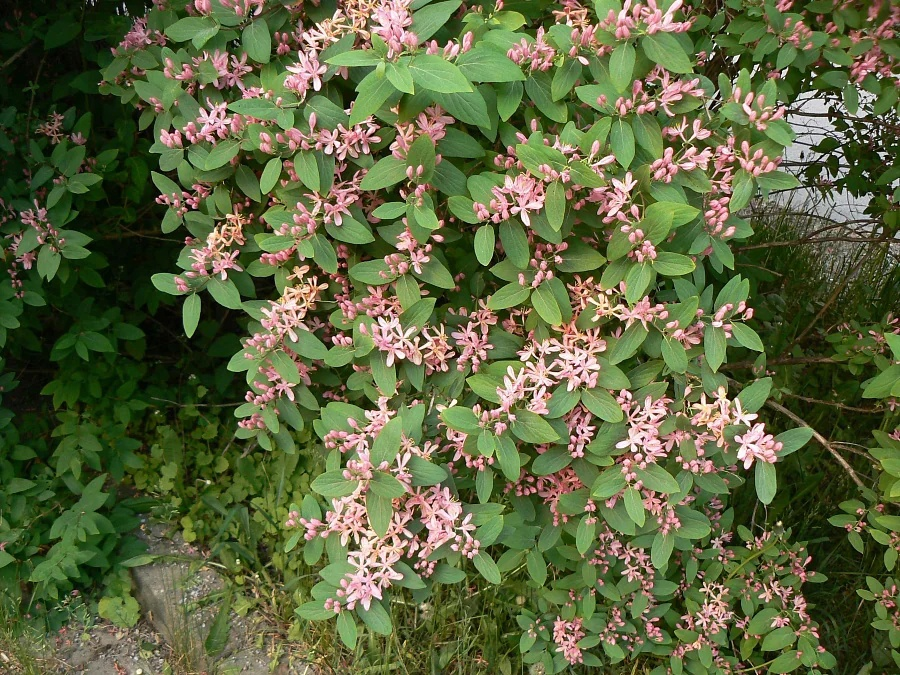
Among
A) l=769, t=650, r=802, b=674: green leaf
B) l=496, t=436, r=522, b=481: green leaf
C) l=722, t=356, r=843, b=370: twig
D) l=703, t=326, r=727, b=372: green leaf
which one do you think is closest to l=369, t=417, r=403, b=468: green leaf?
l=496, t=436, r=522, b=481: green leaf

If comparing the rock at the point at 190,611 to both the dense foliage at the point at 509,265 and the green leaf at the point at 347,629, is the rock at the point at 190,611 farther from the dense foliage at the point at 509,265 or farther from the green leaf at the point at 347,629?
the green leaf at the point at 347,629

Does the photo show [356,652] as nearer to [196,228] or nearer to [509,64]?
[196,228]

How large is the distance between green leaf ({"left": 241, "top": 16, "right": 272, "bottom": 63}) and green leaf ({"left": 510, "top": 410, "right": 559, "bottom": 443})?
0.93 metres

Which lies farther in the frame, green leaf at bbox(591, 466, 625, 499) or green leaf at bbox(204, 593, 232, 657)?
green leaf at bbox(204, 593, 232, 657)

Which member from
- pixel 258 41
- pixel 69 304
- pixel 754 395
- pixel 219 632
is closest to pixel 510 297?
pixel 754 395

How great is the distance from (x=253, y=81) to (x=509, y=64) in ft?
2.43

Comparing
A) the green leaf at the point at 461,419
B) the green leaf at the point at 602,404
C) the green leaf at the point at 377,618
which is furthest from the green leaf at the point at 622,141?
the green leaf at the point at 377,618

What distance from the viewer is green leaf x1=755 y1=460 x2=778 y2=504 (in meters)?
1.45

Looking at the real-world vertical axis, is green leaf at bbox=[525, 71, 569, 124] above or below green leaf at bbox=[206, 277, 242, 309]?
above

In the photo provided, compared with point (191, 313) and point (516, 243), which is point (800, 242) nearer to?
point (516, 243)

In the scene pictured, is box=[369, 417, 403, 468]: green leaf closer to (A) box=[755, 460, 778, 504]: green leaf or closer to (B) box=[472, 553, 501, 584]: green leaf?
(B) box=[472, 553, 501, 584]: green leaf

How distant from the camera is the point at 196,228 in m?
1.79

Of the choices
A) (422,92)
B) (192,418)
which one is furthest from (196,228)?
(192,418)

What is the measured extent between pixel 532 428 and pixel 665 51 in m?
0.74
